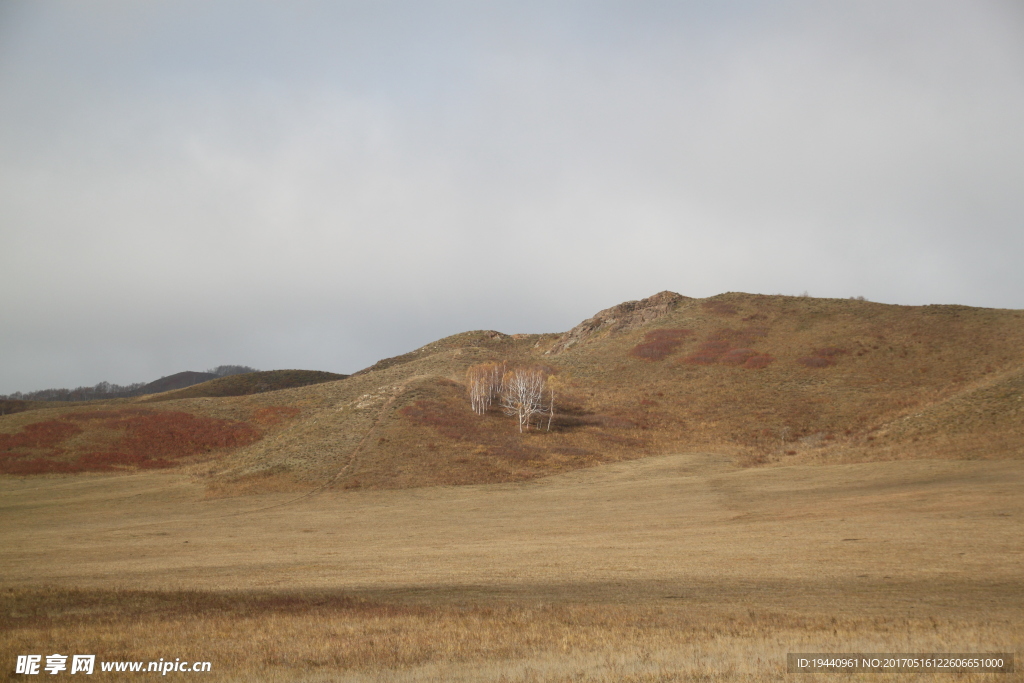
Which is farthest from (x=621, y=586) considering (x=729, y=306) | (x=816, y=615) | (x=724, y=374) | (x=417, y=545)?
(x=729, y=306)

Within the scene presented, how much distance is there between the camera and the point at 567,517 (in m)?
38.1

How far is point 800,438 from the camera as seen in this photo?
63.6 meters

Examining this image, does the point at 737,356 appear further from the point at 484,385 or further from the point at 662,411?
the point at 484,385

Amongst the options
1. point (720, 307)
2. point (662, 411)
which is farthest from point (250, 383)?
point (662, 411)

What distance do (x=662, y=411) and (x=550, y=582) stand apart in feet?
187

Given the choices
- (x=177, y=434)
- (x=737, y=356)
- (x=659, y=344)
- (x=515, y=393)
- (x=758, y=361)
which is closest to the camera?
(x=177, y=434)

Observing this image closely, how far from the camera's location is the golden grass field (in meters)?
12.5

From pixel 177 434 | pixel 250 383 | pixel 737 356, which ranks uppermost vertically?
pixel 250 383

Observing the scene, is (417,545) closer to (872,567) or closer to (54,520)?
(872,567)

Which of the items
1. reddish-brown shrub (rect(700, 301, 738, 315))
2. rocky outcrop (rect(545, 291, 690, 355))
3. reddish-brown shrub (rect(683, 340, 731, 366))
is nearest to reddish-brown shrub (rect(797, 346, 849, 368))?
reddish-brown shrub (rect(683, 340, 731, 366))

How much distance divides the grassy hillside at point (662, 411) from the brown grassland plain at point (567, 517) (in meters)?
0.48

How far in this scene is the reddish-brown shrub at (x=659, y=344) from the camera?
98.2m

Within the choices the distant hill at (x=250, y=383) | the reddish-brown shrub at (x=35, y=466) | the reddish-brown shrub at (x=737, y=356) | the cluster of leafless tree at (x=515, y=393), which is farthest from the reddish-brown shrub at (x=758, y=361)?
the distant hill at (x=250, y=383)

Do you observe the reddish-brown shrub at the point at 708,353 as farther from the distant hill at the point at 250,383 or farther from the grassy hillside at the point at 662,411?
the distant hill at the point at 250,383
